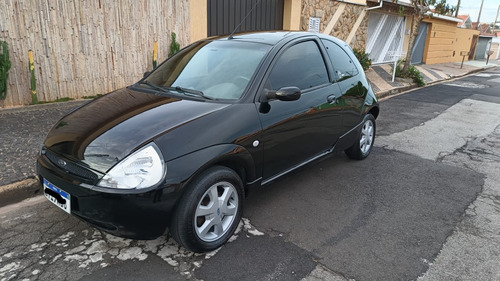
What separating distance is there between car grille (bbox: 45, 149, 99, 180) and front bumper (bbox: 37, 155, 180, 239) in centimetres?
3

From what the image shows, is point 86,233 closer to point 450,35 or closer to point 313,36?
point 313,36

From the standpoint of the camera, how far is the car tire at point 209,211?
8.25ft

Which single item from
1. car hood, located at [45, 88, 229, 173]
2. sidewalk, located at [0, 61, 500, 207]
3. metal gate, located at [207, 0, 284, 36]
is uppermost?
metal gate, located at [207, 0, 284, 36]

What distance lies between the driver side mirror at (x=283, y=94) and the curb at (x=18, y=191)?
256 cm

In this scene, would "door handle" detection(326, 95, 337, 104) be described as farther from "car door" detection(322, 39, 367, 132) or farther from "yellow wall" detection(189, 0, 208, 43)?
"yellow wall" detection(189, 0, 208, 43)

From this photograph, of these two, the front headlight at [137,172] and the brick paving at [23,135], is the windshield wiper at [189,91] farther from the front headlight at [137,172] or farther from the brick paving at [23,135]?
the brick paving at [23,135]

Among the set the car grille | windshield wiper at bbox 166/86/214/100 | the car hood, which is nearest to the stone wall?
windshield wiper at bbox 166/86/214/100

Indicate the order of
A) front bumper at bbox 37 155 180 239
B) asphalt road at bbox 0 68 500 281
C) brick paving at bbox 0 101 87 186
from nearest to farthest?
front bumper at bbox 37 155 180 239
asphalt road at bbox 0 68 500 281
brick paving at bbox 0 101 87 186

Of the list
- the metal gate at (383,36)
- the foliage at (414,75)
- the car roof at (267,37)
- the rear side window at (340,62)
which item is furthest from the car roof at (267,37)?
the metal gate at (383,36)

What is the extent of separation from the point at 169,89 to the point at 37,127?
289 centimetres

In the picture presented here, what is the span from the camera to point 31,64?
582 centimetres

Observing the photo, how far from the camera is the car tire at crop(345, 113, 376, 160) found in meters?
4.75

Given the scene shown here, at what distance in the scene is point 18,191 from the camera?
3539 millimetres

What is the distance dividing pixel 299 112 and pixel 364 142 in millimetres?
1884
